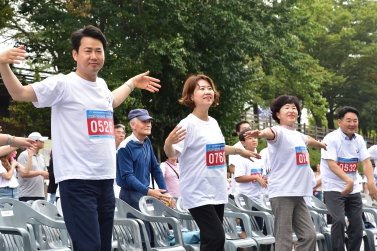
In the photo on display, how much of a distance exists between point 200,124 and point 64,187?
79.7 inches

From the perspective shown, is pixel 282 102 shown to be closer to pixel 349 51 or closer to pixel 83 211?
pixel 83 211

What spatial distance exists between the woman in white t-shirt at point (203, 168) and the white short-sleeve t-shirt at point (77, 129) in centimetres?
127

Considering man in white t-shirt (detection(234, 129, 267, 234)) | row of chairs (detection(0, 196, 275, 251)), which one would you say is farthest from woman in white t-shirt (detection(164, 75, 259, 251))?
man in white t-shirt (detection(234, 129, 267, 234))

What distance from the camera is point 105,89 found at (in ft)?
17.0

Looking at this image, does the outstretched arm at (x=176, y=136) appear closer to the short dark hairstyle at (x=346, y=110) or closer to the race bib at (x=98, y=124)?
the race bib at (x=98, y=124)

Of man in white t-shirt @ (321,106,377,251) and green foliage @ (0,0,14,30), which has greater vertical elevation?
green foliage @ (0,0,14,30)

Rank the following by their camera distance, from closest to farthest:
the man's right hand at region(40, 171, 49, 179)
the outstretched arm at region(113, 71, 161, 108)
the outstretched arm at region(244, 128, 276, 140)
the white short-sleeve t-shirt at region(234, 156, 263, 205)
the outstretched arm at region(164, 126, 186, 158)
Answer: the outstretched arm at region(113, 71, 161, 108), the outstretched arm at region(164, 126, 186, 158), the outstretched arm at region(244, 128, 276, 140), the white short-sleeve t-shirt at region(234, 156, 263, 205), the man's right hand at region(40, 171, 49, 179)

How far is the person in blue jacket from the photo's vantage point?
7723mm

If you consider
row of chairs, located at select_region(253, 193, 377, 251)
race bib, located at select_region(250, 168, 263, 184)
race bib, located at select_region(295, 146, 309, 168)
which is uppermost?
race bib, located at select_region(295, 146, 309, 168)

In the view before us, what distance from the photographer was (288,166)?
24.5 feet

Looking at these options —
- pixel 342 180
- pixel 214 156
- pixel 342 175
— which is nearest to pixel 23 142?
pixel 214 156

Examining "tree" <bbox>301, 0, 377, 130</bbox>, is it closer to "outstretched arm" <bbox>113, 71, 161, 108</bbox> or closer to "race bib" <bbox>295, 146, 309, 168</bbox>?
"race bib" <bbox>295, 146, 309, 168</bbox>

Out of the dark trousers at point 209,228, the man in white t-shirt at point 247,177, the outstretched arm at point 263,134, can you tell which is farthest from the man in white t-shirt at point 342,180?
the dark trousers at point 209,228

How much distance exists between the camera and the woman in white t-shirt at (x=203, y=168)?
625 cm
